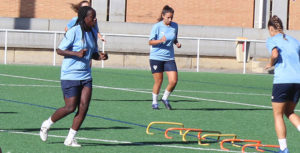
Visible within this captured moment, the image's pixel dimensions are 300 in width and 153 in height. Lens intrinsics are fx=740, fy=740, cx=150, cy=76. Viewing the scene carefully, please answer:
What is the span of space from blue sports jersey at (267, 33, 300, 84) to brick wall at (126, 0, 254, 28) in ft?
82.7

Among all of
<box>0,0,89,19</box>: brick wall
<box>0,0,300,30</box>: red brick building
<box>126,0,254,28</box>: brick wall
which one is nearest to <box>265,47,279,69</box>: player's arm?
<box>0,0,300,30</box>: red brick building

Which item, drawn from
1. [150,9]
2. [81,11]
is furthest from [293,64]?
[150,9]

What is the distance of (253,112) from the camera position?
1488 cm

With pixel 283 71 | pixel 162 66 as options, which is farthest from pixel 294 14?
pixel 283 71

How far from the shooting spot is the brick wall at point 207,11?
113 ft

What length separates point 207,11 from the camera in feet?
114

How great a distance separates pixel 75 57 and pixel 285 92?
2.72 meters

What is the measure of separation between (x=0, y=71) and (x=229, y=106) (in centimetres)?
1068

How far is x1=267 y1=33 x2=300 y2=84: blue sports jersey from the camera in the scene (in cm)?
926

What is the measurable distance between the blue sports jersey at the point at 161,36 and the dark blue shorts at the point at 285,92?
5.45 meters

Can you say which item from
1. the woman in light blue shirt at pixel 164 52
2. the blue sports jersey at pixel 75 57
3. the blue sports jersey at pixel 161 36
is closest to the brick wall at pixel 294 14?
the woman in light blue shirt at pixel 164 52

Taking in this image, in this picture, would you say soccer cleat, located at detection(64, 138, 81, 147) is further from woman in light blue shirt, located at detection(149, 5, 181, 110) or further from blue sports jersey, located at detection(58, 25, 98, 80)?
woman in light blue shirt, located at detection(149, 5, 181, 110)

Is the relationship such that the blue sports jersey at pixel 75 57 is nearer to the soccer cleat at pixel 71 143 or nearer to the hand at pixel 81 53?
the hand at pixel 81 53

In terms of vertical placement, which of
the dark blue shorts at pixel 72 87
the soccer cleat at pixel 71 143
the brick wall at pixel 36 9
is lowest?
the soccer cleat at pixel 71 143
